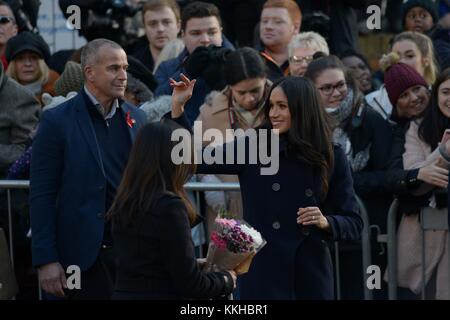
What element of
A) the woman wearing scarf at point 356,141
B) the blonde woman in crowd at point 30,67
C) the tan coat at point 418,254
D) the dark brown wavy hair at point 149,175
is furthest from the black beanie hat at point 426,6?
the dark brown wavy hair at point 149,175

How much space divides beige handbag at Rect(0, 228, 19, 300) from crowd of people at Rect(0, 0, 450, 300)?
36 cm

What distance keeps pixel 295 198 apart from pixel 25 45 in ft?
13.0

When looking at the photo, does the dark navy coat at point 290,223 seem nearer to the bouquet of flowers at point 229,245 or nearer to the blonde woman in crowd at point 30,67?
the bouquet of flowers at point 229,245

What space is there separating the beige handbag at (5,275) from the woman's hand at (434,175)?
104 inches

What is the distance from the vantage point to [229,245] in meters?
6.59

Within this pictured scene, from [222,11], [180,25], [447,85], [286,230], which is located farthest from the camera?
[222,11]

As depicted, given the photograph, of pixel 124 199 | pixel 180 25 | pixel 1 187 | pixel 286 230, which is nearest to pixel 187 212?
pixel 124 199

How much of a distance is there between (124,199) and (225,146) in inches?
46.3

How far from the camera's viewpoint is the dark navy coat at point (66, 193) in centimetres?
760

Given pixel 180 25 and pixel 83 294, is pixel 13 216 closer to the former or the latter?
pixel 83 294

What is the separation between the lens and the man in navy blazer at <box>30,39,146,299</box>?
7598 millimetres

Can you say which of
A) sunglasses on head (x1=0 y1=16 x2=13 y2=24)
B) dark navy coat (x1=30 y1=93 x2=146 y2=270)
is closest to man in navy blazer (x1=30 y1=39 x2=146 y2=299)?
dark navy coat (x1=30 y1=93 x2=146 y2=270)

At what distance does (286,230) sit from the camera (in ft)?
24.0

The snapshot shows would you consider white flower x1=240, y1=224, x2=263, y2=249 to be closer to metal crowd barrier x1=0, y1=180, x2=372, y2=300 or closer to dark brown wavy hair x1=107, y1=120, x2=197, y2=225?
dark brown wavy hair x1=107, y1=120, x2=197, y2=225
